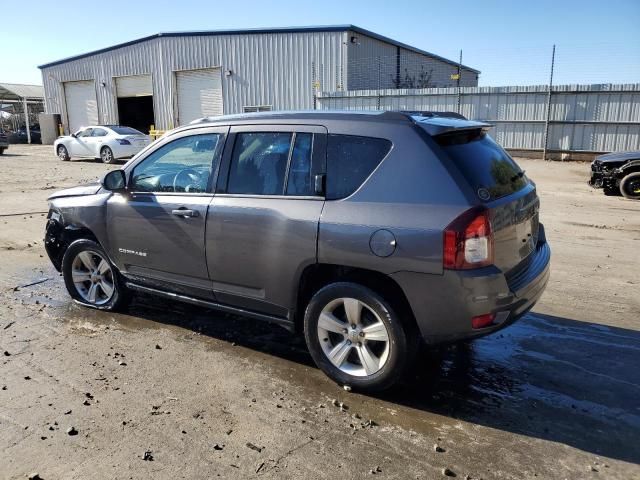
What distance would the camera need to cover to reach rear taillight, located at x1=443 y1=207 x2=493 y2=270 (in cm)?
323

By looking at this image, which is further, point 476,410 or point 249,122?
point 249,122

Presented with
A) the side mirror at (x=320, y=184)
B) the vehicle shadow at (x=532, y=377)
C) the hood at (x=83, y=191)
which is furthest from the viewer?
the hood at (x=83, y=191)

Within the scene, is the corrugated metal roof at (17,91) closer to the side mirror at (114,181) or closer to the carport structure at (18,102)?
the carport structure at (18,102)

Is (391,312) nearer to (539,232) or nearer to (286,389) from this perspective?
(286,389)

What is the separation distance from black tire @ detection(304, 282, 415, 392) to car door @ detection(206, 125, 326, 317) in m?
0.24

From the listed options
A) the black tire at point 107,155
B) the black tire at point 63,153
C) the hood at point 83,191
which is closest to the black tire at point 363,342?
the hood at point 83,191

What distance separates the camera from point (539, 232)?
14.4 ft

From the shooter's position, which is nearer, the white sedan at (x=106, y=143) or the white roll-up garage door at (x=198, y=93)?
the white sedan at (x=106, y=143)

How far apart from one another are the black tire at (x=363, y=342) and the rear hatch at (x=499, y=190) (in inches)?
30.7

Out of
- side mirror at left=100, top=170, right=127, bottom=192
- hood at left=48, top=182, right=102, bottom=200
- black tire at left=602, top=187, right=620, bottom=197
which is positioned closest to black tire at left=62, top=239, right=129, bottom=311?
hood at left=48, top=182, right=102, bottom=200

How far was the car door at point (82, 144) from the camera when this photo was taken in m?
23.1

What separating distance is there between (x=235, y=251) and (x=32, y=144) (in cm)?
4289

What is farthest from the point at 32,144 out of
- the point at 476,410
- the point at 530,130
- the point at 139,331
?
the point at 476,410

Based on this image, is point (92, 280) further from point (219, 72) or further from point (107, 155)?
point (219, 72)
